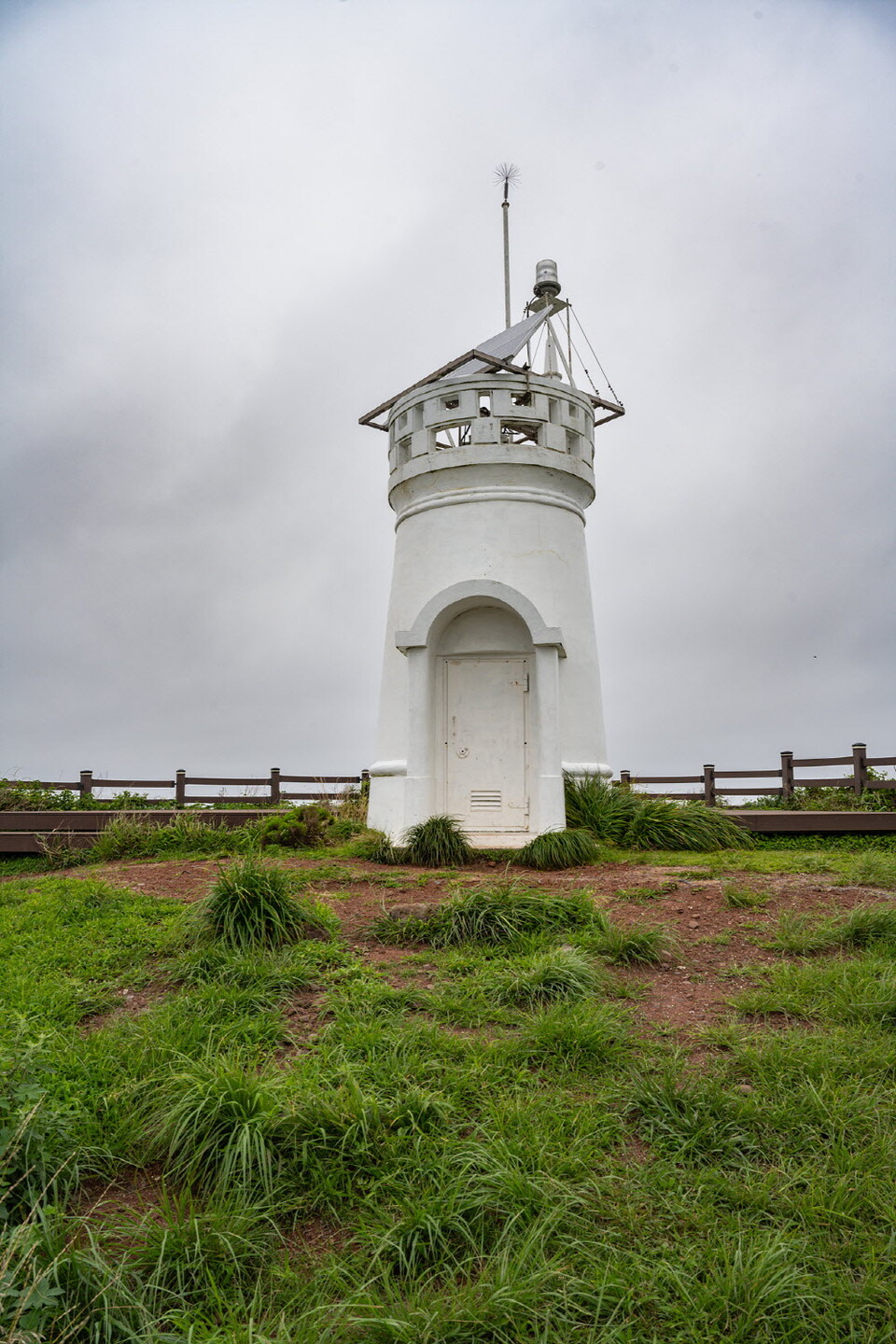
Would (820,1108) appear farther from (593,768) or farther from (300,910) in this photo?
(593,768)

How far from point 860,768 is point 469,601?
32.4 feet

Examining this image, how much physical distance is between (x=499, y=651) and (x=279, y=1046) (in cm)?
746

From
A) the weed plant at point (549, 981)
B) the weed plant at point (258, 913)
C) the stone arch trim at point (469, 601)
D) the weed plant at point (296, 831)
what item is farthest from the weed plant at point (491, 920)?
the weed plant at point (296, 831)

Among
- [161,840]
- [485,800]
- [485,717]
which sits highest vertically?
[485,717]

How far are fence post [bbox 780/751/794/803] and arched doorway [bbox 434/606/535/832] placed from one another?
9236 mm

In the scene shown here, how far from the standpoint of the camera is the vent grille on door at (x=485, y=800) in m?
11.1

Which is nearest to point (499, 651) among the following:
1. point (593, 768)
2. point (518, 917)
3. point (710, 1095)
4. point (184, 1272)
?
point (593, 768)

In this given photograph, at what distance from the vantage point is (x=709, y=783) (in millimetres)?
19359

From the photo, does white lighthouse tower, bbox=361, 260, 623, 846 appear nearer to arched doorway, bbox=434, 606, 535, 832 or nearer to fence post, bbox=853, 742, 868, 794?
arched doorway, bbox=434, 606, 535, 832

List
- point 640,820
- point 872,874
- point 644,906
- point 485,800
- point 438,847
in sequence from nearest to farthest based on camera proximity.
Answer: point 644,906 → point 872,874 → point 438,847 → point 640,820 → point 485,800

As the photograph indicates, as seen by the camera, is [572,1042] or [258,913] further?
[258,913]

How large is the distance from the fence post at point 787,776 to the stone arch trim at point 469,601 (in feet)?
30.0

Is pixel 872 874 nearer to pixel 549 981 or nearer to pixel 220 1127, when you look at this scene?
pixel 549 981

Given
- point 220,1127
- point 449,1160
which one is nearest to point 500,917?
point 449,1160
